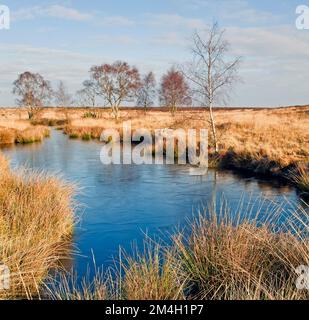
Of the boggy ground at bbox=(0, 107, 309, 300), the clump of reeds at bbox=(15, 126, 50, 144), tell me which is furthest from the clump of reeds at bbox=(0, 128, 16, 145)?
the boggy ground at bbox=(0, 107, 309, 300)

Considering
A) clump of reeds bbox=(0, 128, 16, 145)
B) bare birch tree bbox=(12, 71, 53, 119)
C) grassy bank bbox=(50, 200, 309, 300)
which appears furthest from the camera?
bare birch tree bbox=(12, 71, 53, 119)

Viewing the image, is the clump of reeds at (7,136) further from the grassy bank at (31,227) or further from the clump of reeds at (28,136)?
the grassy bank at (31,227)

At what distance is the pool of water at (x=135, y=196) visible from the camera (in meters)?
7.96

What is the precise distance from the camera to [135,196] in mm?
11727

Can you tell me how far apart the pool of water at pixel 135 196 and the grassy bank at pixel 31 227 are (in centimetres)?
53

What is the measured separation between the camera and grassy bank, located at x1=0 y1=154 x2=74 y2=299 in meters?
5.05

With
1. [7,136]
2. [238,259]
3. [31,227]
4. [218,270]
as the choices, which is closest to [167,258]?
[218,270]

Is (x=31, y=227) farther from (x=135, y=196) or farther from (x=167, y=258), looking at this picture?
(x=135, y=196)

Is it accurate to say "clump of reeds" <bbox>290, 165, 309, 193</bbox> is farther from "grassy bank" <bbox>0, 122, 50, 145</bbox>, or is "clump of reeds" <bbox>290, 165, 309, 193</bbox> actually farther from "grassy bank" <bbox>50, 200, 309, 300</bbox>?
"grassy bank" <bbox>0, 122, 50, 145</bbox>

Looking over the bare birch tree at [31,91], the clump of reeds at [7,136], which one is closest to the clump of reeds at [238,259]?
the clump of reeds at [7,136]

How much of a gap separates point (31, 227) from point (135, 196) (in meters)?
5.88

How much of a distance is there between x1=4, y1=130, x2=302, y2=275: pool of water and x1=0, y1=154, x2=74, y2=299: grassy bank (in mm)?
529

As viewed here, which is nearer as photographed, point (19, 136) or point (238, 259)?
point (238, 259)
